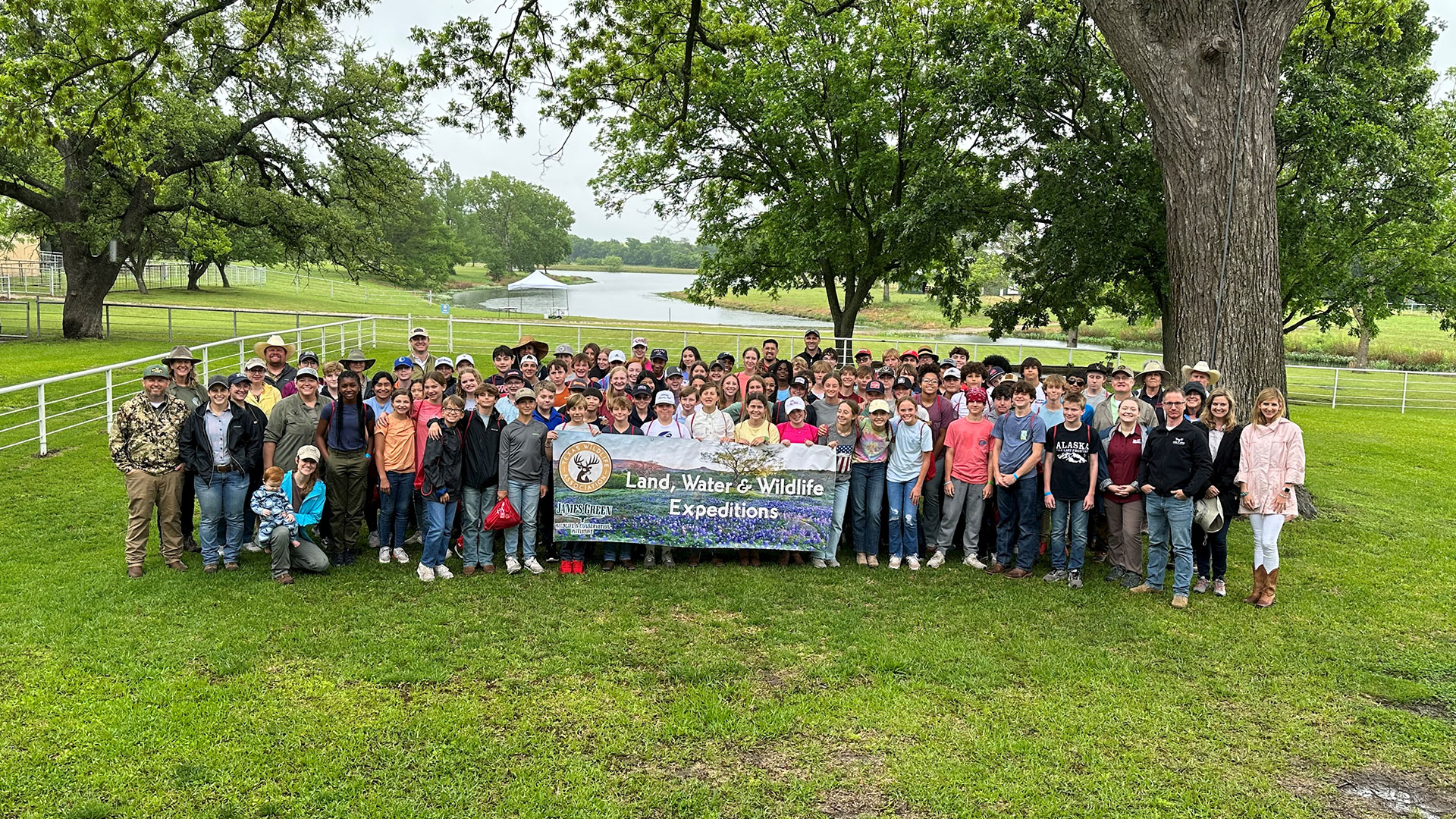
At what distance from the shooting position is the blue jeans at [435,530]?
23.9 feet

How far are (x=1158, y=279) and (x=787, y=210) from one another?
9082mm

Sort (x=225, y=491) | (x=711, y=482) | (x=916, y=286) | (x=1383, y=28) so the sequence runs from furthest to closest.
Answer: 1. (x=916, y=286)
2. (x=1383, y=28)
3. (x=711, y=482)
4. (x=225, y=491)

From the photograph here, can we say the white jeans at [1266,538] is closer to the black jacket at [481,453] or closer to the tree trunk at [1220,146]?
the tree trunk at [1220,146]

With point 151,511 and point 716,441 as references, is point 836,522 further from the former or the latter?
point 151,511

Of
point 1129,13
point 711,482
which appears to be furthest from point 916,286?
point 711,482

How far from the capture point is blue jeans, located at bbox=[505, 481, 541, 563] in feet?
24.3

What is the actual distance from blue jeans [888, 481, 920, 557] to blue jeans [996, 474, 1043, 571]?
78 centimetres

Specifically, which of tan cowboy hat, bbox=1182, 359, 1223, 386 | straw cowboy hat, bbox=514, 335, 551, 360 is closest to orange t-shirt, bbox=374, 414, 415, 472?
straw cowboy hat, bbox=514, 335, 551, 360

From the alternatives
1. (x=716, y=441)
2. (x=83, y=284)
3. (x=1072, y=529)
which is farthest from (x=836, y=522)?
(x=83, y=284)

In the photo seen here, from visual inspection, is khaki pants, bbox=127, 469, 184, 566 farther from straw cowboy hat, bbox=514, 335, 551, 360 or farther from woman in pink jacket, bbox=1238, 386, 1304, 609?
woman in pink jacket, bbox=1238, 386, 1304, 609

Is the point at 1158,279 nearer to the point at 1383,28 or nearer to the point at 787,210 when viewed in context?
the point at 1383,28

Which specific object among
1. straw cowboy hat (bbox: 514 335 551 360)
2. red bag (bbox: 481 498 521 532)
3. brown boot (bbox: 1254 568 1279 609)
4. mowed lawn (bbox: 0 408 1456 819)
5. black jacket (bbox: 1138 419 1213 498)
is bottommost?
mowed lawn (bbox: 0 408 1456 819)

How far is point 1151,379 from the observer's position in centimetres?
823

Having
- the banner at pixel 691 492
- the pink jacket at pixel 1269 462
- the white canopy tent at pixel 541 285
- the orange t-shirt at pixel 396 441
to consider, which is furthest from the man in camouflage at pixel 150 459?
the white canopy tent at pixel 541 285
